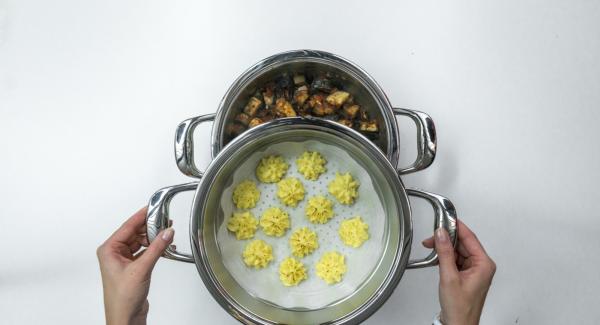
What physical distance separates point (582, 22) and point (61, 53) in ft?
3.31

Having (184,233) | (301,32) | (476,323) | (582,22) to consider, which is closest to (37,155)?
(184,233)

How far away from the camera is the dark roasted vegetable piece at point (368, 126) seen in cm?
65

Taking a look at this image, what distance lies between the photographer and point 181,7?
80 centimetres

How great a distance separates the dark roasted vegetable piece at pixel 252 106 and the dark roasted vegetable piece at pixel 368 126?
0.52 ft

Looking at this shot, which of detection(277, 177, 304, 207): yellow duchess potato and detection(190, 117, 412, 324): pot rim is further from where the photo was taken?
detection(277, 177, 304, 207): yellow duchess potato

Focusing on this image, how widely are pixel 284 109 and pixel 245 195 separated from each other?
15cm

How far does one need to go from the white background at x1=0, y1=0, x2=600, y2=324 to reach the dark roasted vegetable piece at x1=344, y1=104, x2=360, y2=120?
0.49 ft

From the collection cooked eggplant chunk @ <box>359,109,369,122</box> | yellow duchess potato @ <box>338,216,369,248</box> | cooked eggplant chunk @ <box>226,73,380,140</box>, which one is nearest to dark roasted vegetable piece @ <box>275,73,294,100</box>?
cooked eggplant chunk @ <box>226,73,380,140</box>

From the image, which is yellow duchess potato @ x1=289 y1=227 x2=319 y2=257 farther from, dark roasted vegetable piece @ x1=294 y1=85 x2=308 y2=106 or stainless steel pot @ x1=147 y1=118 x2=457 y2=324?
dark roasted vegetable piece @ x1=294 y1=85 x2=308 y2=106

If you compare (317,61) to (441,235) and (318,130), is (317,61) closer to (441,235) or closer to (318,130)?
(318,130)

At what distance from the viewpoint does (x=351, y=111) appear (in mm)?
656

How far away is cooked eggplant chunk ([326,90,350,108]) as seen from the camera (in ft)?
2.13

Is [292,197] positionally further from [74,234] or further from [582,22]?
[582,22]

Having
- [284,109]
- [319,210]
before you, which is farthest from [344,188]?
[284,109]
